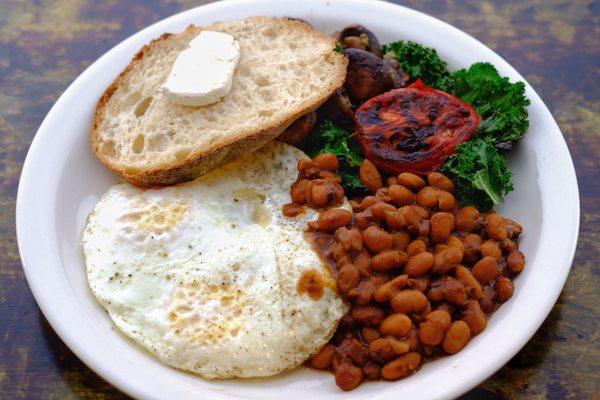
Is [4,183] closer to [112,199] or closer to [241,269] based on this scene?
[112,199]

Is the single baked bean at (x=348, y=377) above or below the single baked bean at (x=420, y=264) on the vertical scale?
below

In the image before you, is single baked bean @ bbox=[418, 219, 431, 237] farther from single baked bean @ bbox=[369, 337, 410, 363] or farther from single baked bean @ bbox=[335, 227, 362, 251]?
single baked bean @ bbox=[369, 337, 410, 363]

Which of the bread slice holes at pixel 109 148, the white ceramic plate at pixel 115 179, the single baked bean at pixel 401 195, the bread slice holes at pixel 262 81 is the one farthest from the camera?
the bread slice holes at pixel 262 81

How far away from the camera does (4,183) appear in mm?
3875

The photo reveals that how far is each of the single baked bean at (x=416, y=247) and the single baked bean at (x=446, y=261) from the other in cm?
9

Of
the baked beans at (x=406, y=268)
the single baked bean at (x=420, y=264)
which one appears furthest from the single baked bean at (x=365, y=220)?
the single baked bean at (x=420, y=264)

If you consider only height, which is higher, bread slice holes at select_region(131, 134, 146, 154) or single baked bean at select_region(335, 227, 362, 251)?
single baked bean at select_region(335, 227, 362, 251)

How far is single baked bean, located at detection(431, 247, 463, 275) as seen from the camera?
2881 millimetres

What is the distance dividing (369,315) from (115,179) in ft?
5.61

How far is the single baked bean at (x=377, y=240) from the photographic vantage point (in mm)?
2955

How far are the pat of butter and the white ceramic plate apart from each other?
23.3 inches

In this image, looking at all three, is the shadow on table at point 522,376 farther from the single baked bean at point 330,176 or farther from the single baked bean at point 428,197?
the single baked bean at point 330,176

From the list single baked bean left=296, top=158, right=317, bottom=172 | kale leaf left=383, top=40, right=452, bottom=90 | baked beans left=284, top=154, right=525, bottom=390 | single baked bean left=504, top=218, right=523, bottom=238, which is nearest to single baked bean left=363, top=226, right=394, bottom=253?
baked beans left=284, top=154, right=525, bottom=390

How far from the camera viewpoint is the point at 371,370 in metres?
2.78
